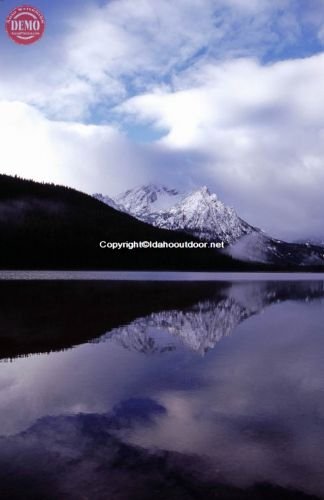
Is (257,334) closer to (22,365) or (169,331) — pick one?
(169,331)

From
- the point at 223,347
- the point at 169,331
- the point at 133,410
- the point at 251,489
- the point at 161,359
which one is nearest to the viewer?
the point at 251,489

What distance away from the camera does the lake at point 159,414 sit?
9938 mm

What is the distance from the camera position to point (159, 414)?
1464cm

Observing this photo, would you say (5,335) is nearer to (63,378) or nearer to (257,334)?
(63,378)

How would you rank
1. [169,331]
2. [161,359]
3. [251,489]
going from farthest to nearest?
[169,331]
[161,359]
[251,489]

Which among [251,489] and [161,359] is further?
[161,359]

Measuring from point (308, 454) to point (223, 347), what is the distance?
15.2 metres

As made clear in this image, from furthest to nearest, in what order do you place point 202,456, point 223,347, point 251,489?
point 223,347 < point 202,456 < point 251,489

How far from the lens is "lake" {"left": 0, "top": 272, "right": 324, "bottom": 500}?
994 cm

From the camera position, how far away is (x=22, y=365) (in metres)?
21.2

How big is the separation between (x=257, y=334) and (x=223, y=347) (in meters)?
6.14

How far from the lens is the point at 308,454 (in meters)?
11.5

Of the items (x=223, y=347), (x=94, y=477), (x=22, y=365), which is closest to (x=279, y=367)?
(x=223, y=347)

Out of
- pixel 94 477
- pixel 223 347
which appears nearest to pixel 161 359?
pixel 223 347
